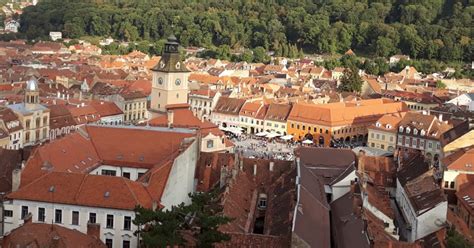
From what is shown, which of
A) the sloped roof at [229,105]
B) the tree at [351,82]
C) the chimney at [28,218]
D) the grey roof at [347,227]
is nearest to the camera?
the chimney at [28,218]

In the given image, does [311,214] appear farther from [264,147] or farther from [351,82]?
[351,82]

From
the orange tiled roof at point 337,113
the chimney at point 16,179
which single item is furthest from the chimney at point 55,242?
the orange tiled roof at point 337,113

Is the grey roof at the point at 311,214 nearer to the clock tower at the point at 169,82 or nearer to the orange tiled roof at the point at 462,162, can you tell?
the orange tiled roof at the point at 462,162

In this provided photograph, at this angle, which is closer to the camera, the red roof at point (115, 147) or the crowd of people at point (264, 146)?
the red roof at point (115, 147)

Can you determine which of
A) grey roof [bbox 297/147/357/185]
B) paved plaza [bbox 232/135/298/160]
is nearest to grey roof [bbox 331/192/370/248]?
grey roof [bbox 297/147/357/185]

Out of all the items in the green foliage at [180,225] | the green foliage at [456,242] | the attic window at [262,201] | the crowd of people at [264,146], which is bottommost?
the crowd of people at [264,146]

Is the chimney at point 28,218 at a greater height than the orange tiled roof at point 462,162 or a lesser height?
lesser
